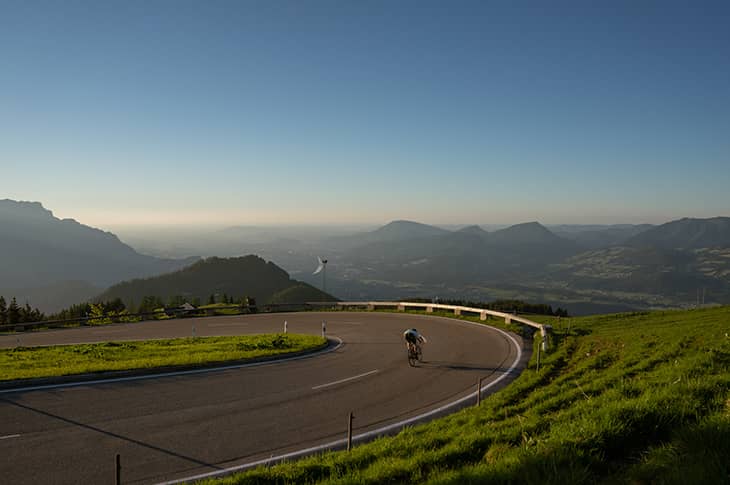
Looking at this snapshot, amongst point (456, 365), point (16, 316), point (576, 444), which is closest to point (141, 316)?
point (16, 316)

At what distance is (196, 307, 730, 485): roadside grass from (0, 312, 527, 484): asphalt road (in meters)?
2.31

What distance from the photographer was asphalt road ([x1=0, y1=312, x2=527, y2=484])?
29.1 feet

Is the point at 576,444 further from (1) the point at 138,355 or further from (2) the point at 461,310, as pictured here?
(2) the point at 461,310

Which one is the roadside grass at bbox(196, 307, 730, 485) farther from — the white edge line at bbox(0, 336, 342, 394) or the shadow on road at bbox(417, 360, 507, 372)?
the white edge line at bbox(0, 336, 342, 394)

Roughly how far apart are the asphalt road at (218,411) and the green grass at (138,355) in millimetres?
1297

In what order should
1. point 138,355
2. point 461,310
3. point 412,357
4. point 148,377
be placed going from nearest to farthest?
point 148,377 → point 412,357 → point 138,355 → point 461,310

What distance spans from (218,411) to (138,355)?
9.34 metres

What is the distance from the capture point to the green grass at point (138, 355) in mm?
15703

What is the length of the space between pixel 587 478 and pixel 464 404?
28.0ft

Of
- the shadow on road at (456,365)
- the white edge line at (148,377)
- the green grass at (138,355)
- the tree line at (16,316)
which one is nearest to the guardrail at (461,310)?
the shadow on road at (456,365)

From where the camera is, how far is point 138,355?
63.5 feet

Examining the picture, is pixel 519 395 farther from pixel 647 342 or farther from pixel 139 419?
pixel 139 419

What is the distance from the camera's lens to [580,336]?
21.5 meters

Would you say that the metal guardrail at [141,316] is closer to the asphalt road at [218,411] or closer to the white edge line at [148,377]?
the white edge line at [148,377]
